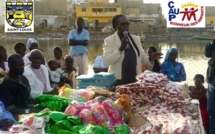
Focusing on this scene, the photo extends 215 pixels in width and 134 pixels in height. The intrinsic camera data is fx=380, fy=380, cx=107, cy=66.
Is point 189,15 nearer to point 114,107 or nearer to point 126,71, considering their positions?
point 126,71

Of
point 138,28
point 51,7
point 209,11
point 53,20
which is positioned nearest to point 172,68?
point 138,28

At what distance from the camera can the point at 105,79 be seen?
15.5 ft

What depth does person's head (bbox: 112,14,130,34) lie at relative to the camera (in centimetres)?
445

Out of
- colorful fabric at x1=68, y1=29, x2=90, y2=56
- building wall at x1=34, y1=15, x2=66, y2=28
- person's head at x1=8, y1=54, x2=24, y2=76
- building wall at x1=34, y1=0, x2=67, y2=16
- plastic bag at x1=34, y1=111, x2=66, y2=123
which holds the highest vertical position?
building wall at x1=34, y1=0, x2=67, y2=16

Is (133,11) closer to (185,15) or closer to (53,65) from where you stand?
(185,15)

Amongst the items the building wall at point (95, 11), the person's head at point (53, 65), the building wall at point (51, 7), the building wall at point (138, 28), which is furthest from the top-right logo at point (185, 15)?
the building wall at point (51, 7)

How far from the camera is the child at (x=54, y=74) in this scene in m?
6.12

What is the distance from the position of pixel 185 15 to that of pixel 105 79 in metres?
6.03

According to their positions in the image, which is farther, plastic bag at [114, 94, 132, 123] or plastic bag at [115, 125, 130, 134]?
plastic bag at [114, 94, 132, 123]

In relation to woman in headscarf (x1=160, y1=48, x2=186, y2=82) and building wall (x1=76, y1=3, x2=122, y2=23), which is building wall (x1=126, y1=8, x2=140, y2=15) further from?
woman in headscarf (x1=160, y1=48, x2=186, y2=82)

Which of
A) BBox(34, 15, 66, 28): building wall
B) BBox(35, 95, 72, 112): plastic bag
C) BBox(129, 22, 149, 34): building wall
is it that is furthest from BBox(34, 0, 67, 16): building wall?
BBox(35, 95, 72, 112): plastic bag

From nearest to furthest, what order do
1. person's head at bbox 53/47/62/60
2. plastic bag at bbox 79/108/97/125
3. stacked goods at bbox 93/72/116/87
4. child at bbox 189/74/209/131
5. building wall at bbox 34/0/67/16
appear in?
plastic bag at bbox 79/108/97/125 < stacked goods at bbox 93/72/116/87 < child at bbox 189/74/209/131 < person's head at bbox 53/47/62/60 < building wall at bbox 34/0/67/16

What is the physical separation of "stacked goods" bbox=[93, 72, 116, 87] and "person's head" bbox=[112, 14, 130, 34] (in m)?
0.55

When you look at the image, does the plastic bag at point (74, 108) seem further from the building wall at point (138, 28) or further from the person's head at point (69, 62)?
the building wall at point (138, 28)
